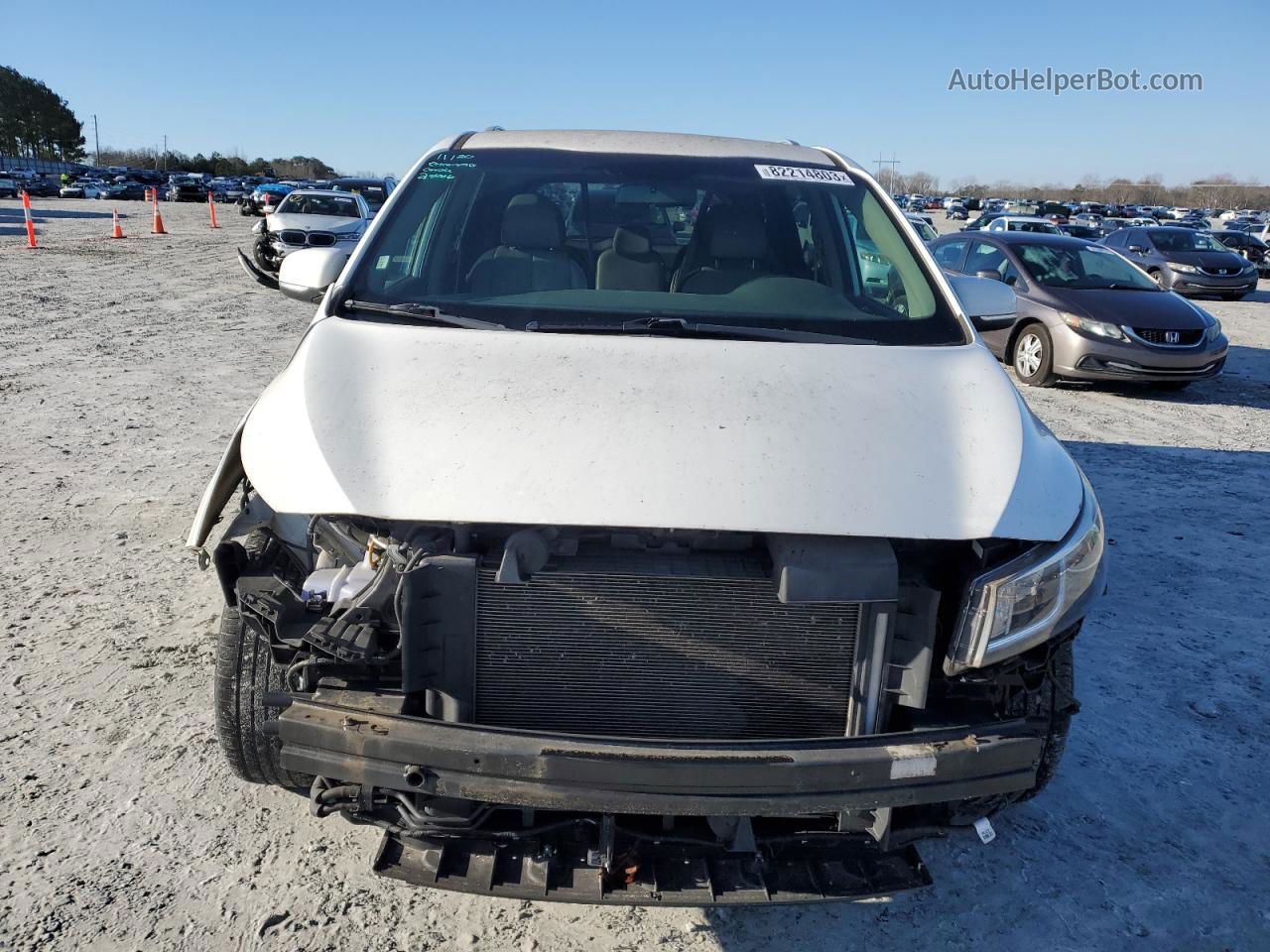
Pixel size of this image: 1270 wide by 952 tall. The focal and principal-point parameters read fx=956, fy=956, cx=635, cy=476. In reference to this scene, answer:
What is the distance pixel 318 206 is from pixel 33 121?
304 ft

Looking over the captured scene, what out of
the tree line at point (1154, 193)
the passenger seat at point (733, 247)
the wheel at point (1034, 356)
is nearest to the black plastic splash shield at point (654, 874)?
the passenger seat at point (733, 247)

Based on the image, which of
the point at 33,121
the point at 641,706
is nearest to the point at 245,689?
the point at 641,706

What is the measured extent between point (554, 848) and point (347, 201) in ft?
61.8

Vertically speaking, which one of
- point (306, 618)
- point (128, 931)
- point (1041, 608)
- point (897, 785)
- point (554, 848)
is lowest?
point (128, 931)

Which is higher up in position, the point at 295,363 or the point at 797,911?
the point at 295,363

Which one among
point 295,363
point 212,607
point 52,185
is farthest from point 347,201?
point 52,185

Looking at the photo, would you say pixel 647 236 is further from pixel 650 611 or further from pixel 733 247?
pixel 650 611

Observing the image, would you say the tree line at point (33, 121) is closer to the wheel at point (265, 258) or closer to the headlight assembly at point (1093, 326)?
the wheel at point (265, 258)

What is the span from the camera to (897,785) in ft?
6.78

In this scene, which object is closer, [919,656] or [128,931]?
[919,656]

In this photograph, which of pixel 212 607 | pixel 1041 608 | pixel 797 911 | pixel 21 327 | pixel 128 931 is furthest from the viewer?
pixel 21 327

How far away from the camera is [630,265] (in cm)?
337

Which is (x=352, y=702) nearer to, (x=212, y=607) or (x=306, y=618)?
(x=306, y=618)

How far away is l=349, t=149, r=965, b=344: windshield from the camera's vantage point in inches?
125
